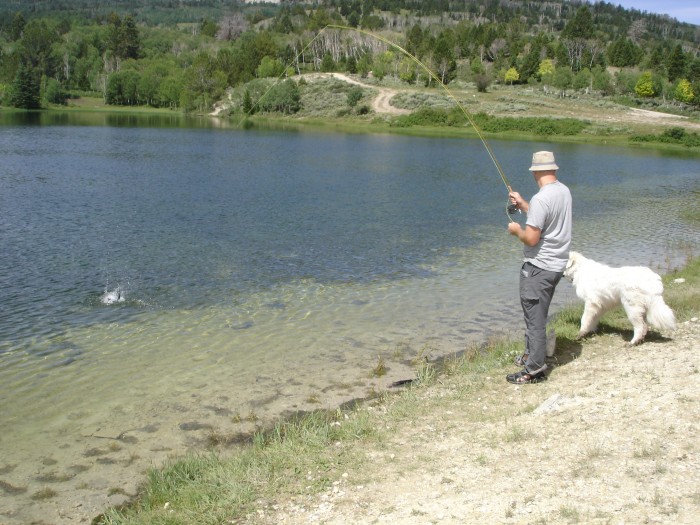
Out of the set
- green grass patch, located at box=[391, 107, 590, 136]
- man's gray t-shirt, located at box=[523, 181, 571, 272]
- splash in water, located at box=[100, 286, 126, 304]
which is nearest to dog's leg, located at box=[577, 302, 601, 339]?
man's gray t-shirt, located at box=[523, 181, 571, 272]

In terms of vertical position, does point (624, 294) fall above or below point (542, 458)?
above

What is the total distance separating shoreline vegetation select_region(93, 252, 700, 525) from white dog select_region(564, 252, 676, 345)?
1.50 feet

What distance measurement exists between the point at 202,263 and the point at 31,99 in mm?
127973

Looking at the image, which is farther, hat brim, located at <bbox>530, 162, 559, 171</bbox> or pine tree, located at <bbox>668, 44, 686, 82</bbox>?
pine tree, located at <bbox>668, 44, 686, 82</bbox>

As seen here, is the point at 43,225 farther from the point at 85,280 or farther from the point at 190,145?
the point at 190,145

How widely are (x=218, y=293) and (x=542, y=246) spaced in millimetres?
8869

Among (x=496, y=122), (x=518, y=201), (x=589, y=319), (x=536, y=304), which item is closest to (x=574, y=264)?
(x=589, y=319)

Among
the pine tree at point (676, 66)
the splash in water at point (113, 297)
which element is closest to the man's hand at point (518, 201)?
the splash in water at point (113, 297)

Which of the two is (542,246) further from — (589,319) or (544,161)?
(589,319)

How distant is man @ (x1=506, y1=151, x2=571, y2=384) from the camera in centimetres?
802

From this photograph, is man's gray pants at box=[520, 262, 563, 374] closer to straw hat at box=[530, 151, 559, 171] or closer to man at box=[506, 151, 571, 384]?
man at box=[506, 151, 571, 384]

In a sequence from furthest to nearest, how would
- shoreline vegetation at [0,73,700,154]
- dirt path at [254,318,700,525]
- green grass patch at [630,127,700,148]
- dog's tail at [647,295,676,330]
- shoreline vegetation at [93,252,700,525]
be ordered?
A: shoreline vegetation at [0,73,700,154] → green grass patch at [630,127,700,148] → dog's tail at [647,295,676,330] → shoreline vegetation at [93,252,700,525] → dirt path at [254,318,700,525]

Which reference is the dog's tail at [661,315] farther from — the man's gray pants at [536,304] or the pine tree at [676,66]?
the pine tree at [676,66]

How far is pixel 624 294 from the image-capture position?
934cm
